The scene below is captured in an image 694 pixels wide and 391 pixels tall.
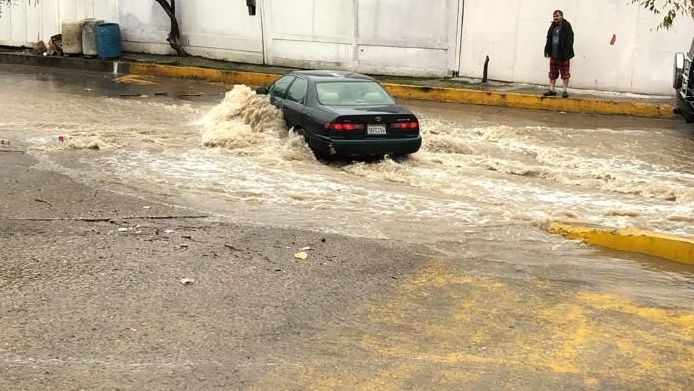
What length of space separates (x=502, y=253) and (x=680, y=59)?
29.3 feet

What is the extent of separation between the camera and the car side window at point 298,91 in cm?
1175

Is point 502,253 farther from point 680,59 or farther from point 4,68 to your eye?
point 4,68

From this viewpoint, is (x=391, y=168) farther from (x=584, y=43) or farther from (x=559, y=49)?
(x=584, y=43)

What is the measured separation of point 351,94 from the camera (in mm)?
11508

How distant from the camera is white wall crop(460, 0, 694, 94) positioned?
17.7 m

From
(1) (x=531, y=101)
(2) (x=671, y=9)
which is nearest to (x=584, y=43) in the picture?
(1) (x=531, y=101)

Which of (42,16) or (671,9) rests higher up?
(671,9)

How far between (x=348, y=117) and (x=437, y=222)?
111 inches

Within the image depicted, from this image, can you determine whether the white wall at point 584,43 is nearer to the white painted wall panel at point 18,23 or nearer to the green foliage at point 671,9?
the green foliage at point 671,9

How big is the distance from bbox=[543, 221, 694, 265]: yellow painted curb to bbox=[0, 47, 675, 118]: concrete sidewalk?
9310 mm

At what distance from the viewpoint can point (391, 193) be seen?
9617 mm

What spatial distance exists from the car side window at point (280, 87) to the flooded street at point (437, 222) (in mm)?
195

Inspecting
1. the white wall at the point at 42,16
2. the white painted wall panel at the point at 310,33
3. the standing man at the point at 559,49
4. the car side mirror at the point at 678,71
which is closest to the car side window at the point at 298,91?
the car side mirror at the point at 678,71

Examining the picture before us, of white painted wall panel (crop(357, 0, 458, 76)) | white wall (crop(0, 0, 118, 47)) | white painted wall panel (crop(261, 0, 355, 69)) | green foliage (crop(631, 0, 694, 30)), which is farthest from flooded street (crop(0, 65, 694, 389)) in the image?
white wall (crop(0, 0, 118, 47))
